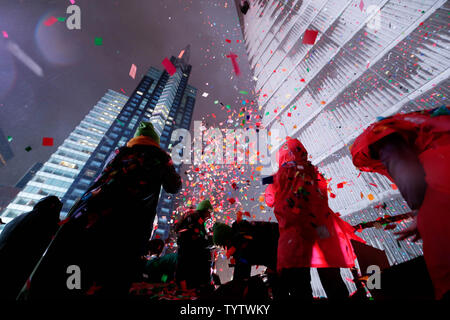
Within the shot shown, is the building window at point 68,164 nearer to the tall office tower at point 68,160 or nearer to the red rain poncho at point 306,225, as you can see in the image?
the tall office tower at point 68,160

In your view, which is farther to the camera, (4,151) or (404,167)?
(4,151)

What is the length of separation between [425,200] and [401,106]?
21.0ft

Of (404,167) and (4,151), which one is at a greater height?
(4,151)

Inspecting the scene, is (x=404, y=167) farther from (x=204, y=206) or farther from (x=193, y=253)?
(x=204, y=206)

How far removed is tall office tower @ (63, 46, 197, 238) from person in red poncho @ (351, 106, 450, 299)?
57712 mm

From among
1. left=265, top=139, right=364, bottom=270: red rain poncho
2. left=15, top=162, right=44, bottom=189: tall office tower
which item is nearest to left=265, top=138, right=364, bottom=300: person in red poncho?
left=265, top=139, right=364, bottom=270: red rain poncho

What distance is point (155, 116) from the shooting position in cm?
6203

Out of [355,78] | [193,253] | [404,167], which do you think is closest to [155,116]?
[355,78]

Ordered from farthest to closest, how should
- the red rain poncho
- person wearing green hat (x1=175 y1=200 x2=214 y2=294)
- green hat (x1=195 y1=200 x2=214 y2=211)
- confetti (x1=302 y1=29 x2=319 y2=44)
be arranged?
confetti (x1=302 y1=29 x2=319 y2=44)
green hat (x1=195 y1=200 x2=214 y2=211)
person wearing green hat (x1=175 y1=200 x2=214 y2=294)
the red rain poncho

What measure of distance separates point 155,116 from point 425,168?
68.1 meters

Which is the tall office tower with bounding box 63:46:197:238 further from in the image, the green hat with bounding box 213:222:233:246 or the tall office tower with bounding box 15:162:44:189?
the tall office tower with bounding box 15:162:44:189

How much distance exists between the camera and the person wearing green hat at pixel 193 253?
9.83ft

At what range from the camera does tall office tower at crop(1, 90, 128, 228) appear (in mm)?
47125

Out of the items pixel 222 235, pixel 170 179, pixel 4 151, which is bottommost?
pixel 222 235
